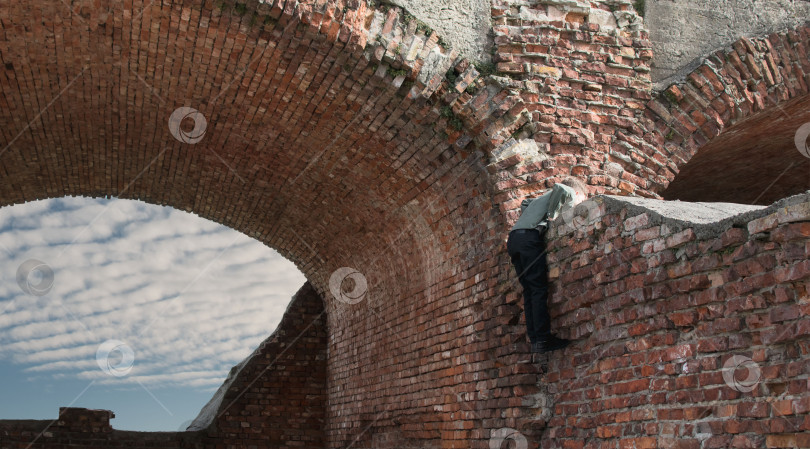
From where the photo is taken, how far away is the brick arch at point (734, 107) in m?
6.45

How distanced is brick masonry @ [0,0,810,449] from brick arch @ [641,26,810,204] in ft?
0.07

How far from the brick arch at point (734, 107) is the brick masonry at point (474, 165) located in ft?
0.07

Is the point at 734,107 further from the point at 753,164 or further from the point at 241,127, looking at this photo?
the point at 241,127

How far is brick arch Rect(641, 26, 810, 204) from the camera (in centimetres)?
645

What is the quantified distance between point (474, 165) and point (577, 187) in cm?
99

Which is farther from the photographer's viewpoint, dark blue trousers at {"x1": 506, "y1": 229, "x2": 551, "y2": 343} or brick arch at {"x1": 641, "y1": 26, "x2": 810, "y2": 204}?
brick arch at {"x1": 641, "y1": 26, "x2": 810, "y2": 204}

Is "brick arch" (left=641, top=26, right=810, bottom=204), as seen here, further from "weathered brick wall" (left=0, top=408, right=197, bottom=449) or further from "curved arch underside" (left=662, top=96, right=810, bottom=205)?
"weathered brick wall" (left=0, top=408, right=197, bottom=449)

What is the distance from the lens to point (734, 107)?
261 inches

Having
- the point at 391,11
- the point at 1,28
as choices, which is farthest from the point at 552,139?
the point at 1,28

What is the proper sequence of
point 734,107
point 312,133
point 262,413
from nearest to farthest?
point 734,107 → point 312,133 → point 262,413

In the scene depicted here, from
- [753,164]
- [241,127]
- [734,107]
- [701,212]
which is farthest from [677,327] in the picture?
[753,164]

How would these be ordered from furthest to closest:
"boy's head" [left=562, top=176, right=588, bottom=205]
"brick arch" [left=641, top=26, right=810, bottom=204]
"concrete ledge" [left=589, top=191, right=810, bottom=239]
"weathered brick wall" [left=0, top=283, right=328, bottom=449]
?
"weathered brick wall" [left=0, top=283, right=328, bottom=449]
"brick arch" [left=641, top=26, right=810, bottom=204]
"boy's head" [left=562, top=176, right=588, bottom=205]
"concrete ledge" [left=589, top=191, right=810, bottom=239]

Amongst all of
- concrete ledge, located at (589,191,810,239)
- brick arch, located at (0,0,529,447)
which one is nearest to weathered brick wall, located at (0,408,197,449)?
brick arch, located at (0,0,529,447)

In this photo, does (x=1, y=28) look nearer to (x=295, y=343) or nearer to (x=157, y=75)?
(x=157, y=75)
